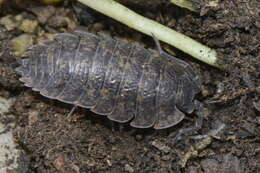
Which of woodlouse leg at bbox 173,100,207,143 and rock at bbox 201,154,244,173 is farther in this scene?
woodlouse leg at bbox 173,100,207,143

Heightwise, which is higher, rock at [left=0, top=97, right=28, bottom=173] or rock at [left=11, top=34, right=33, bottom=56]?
rock at [left=11, top=34, right=33, bottom=56]

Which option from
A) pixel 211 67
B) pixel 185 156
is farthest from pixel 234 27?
pixel 185 156

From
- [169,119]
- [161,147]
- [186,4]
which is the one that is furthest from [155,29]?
[161,147]

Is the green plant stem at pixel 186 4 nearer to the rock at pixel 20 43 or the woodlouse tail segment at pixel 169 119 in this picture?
the woodlouse tail segment at pixel 169 119

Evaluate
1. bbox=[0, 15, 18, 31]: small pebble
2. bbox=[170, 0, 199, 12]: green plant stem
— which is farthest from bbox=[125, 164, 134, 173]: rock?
bbox=[0, 15, 18, 31]: small pebble

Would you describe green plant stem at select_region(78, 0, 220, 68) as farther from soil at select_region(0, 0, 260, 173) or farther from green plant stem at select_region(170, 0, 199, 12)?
green plant stem at select_region(170, 0, 199, 12)
